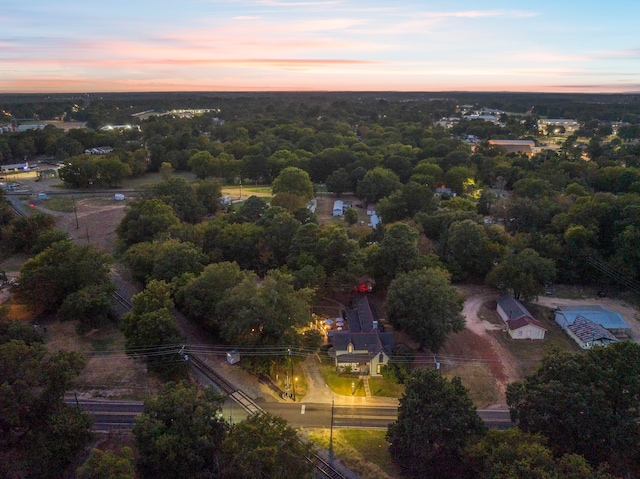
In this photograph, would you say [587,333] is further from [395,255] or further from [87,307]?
[87,307]

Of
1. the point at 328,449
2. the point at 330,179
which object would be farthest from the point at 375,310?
the point at 330,179

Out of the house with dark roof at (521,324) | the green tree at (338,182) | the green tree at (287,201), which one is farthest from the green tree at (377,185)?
the house with dark roof at (521,324)

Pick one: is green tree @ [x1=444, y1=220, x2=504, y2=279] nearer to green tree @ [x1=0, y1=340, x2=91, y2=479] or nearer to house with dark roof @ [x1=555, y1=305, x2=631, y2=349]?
house with dark roof @ [x1=555, y1=305, x2=631, y2=349]

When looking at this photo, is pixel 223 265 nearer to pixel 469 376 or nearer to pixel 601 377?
pixel 469 376

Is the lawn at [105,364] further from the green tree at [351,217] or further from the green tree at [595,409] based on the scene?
the green tree at [351,217]

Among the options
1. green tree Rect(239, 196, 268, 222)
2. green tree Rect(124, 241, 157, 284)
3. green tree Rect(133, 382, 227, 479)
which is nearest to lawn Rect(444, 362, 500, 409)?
green tree Rect(133, 382, 227, 479)

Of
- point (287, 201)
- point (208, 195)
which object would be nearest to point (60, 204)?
point (208, 195)
